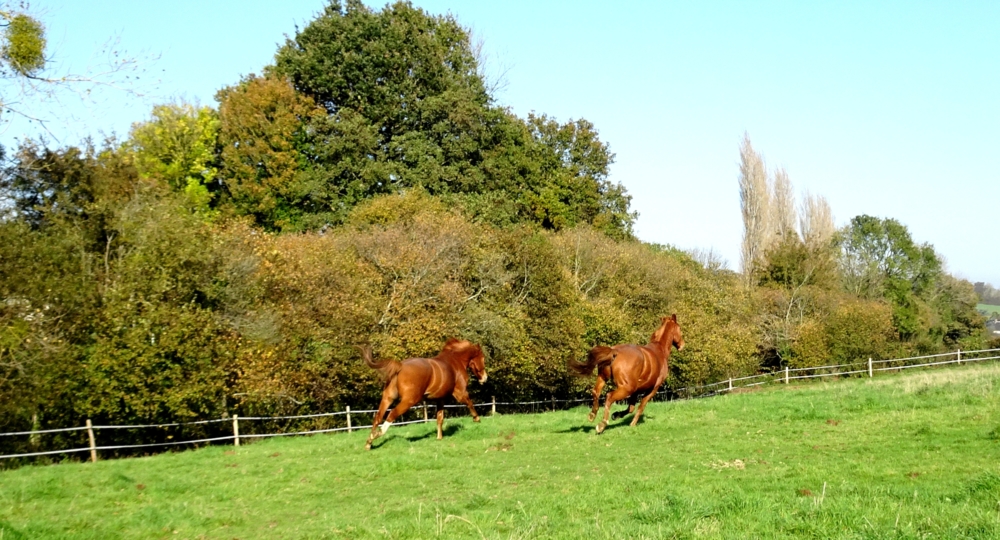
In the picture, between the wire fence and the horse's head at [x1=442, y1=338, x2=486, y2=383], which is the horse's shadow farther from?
the wire fence

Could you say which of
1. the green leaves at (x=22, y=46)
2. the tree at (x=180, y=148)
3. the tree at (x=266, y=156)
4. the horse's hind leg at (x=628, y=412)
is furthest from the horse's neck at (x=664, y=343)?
the tree at (x=180, y=148)

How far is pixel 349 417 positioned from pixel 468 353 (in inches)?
267

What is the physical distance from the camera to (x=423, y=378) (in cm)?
1911

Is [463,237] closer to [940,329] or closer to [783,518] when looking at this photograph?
[783,518]

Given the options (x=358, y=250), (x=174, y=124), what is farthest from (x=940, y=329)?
(x=174, y=124)

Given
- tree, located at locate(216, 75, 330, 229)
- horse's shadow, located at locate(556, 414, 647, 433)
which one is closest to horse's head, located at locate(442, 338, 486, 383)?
horse's shadow, located at locate(556, 414, 647, 433)

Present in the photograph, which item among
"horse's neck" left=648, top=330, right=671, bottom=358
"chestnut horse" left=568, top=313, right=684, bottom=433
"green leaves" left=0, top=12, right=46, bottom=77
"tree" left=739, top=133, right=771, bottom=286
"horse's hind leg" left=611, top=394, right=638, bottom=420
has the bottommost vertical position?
"horse's hind leg" left=611, top=394, right=638, bottom=420

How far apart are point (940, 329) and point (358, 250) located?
56273mm

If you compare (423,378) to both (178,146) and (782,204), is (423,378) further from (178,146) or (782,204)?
(782,204)

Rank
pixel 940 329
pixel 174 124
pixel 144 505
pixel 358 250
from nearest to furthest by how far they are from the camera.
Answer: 1. pixel 144 505
2. pixel 358 250
3. pixel 174 124
4. pixel 940 329

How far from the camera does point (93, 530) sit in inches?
401

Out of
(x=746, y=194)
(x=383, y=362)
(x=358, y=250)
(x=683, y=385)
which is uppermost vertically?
(x=746, y=194)

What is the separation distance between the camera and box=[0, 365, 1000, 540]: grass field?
8781 mm

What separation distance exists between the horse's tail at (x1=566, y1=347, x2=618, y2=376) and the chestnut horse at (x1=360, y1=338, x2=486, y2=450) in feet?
10.1
